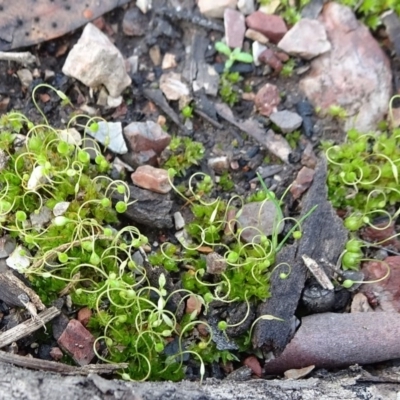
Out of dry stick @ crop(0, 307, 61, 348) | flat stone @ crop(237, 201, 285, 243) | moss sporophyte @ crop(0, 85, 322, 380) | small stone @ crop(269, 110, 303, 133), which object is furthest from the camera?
small stone @ crop(269, 110, 303, 133)

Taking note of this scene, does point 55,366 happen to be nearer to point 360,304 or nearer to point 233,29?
point 360,304

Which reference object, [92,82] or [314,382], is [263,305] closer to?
[314,382]

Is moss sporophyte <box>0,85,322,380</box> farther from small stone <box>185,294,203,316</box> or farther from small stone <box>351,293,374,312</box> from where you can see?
small stone <box>351,293,374,312</box>

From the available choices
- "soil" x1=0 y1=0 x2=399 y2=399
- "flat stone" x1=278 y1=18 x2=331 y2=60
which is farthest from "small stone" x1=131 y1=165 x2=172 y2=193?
"flat stone" x1=278 y1=18 x2=331 y2=60

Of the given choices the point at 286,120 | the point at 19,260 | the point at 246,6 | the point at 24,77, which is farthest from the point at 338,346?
the point at 24,77

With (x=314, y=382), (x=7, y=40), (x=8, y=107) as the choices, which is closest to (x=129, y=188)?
(x=8, y=107)

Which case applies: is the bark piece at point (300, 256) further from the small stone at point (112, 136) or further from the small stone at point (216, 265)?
the small stone at point (112, 136)
